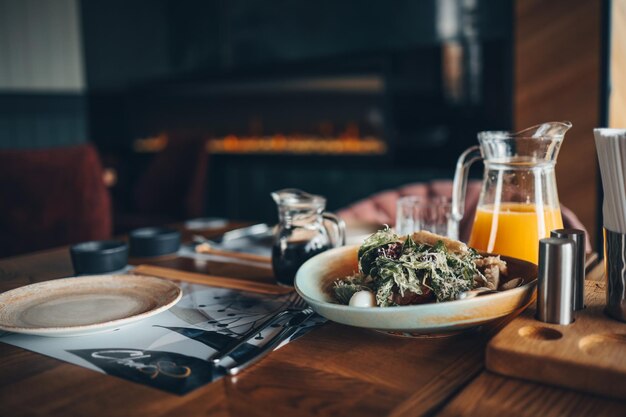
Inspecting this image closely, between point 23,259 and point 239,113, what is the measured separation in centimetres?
396

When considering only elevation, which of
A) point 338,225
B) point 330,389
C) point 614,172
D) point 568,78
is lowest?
point 330,389

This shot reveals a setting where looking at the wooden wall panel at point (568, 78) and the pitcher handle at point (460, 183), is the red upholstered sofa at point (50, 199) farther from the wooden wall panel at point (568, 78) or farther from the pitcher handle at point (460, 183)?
the wooden wall panel at point (568, 78)

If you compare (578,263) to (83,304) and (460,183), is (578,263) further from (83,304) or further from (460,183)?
(83,304)

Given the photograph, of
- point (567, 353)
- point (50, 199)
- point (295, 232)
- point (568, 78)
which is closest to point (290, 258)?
point (295, 232)

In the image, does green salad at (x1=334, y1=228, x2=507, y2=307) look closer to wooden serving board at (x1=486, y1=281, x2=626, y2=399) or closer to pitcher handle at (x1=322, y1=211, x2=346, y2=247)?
wooden serving board at (x1=486, y1=281, x2=626, y2=399)

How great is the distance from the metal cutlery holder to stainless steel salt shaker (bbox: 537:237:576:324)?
0.06m

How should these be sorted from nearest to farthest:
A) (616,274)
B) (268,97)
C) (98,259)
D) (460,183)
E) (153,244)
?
1. (616,274)
2. (460,183)
3. (98,259)
4. (153,244)
5. (268,97)

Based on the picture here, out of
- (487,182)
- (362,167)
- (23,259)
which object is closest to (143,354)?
(487,182)

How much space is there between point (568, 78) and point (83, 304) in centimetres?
270

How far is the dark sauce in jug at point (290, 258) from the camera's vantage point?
961 millimetres

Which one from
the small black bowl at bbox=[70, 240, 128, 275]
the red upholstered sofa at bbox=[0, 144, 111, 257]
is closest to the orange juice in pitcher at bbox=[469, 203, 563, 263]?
the small black bowl at bbox=[70, 240, 128, 275]

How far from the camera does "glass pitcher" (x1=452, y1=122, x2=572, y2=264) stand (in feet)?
2.77

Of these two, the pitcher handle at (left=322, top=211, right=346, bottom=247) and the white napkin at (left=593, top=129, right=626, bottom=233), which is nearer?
the white napkin at (left=593, top=129, right=626, bottom=233)

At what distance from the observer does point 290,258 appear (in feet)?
3.16
